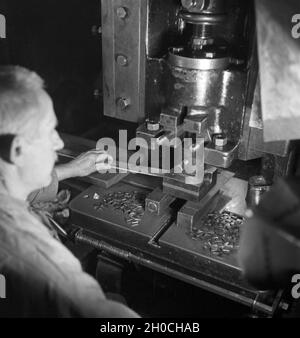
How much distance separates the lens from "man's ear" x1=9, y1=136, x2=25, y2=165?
85 centimetres

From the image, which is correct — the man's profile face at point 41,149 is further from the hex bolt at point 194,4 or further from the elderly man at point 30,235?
the hex bolt at point 194,4

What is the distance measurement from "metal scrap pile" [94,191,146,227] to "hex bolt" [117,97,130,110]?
0.72ft

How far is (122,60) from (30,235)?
501 mm

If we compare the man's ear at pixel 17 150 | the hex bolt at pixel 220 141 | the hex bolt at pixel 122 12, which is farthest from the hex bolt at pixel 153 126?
the man's ear at pixel 17 150

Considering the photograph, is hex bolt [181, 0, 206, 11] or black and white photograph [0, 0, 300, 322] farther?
hex bolt [181, 0, 206, 11]

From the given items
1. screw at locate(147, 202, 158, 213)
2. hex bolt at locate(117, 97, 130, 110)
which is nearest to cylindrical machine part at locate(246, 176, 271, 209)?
A: screw at locate(147, 202, 158, 213)

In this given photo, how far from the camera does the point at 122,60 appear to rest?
1.15 m

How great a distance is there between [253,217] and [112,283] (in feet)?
1.97

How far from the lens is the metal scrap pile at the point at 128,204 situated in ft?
3.86

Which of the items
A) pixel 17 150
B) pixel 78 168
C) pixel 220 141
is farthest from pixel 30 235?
pixel 220 141

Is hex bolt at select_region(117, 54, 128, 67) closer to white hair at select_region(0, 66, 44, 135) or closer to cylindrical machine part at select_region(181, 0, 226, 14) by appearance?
cylindrical machine part at select_region(181, 0, 226, 14)

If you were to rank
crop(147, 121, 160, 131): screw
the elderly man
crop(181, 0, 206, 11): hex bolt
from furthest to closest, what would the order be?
crop(147, 121, 160, 131): screw, crop(181, 0, 206, 11): hex bolt, the elderly man

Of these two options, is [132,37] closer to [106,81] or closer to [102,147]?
[106,81]
